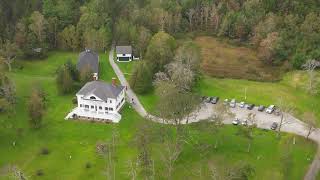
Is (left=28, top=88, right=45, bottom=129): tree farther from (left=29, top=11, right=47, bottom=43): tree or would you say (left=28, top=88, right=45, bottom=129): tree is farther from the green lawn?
(left=29, top=11, right=47, bottom=43): tree

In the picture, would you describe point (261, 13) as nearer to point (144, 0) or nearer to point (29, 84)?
point (144, 0)

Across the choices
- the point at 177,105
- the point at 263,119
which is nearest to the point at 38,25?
the point at 177,105

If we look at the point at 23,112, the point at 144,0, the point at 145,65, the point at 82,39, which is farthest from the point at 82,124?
the point at 144,0

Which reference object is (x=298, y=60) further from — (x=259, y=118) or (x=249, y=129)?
(x=249, y=129)

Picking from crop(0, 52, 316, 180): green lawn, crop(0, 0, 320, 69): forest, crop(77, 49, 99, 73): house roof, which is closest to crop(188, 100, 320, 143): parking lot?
crop(0, 52, 316, 180): green lawn

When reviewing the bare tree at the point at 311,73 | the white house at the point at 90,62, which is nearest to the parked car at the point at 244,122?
the bare tree at the point at 311,73

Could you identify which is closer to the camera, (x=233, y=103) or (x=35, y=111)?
(x=35, y=111)
